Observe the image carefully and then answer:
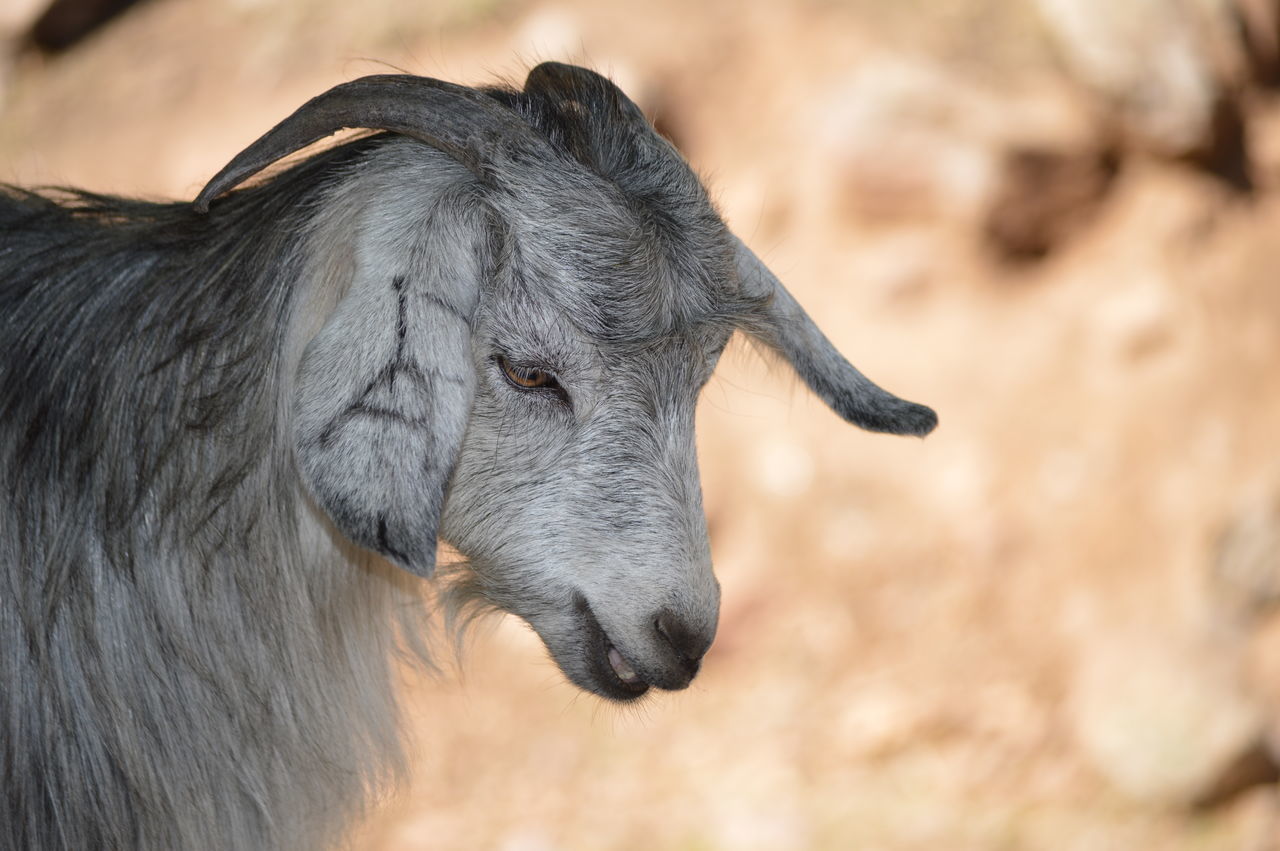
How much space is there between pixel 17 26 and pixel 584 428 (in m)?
6.07

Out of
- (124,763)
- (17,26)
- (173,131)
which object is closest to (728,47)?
(173,131)

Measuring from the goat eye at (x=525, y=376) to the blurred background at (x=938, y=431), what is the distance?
332 cm

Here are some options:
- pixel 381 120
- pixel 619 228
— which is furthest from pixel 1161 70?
pixel 381 120

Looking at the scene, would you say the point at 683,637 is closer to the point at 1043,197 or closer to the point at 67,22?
the point at 1043,197

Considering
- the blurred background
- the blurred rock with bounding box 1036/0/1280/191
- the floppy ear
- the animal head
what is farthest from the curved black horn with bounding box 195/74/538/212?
the blurred rock with bounding box 1036/0/1280/191

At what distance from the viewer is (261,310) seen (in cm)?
238

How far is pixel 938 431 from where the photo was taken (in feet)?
19.8

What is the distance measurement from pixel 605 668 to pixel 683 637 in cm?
19

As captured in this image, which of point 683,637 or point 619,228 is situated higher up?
point 619,228

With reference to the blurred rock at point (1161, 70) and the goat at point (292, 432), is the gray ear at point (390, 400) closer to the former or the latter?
the goat at point (292, 432)

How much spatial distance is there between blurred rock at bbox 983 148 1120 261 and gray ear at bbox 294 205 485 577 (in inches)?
185

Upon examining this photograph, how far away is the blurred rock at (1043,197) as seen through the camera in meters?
6.24

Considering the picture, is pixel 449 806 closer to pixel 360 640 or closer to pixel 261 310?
pixel 360 640

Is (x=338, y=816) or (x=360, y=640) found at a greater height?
(x=360, y=640)
